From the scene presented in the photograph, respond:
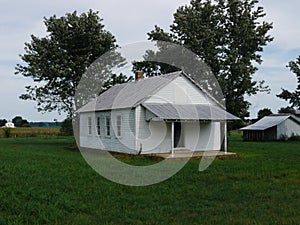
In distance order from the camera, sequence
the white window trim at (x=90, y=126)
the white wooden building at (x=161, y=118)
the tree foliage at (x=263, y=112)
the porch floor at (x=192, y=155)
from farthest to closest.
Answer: the tree foliage at (x=263, y=112) < the white window trim at (x=90, y=126) < the white wooden building at (x=161, y=118) < the porch floor at (x=192, y=155)

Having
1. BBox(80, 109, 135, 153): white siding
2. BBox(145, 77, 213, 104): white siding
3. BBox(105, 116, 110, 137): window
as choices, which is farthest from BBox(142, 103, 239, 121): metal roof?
BBox(105, 116, 110, 137): window

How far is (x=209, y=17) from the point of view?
3741cm

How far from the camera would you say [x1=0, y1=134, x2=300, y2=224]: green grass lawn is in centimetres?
840

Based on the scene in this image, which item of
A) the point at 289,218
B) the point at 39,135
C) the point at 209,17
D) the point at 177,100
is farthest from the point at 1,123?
the point at 289,218

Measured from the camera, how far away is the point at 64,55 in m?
36.1

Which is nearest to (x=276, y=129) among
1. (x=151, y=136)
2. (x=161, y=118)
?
(x=151, y=136)

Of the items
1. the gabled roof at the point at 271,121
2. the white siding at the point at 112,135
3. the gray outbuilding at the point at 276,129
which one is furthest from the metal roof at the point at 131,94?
the gray outbuilding at the point at 276,129

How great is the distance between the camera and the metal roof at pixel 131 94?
2325 centimetres

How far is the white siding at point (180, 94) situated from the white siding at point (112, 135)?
1.74 metres

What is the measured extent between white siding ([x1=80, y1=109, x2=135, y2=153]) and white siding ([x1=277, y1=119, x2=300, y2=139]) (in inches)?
892

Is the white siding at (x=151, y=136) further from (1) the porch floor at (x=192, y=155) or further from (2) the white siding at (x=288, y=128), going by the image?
(2) the white siding at (x=288, y=128)

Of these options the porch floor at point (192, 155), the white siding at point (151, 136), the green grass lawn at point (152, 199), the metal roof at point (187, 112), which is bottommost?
the green grass lawn at point (152, 199)

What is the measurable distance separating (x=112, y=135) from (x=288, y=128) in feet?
83.1

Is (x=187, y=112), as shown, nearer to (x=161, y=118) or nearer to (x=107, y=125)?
(x=161, y=118)
